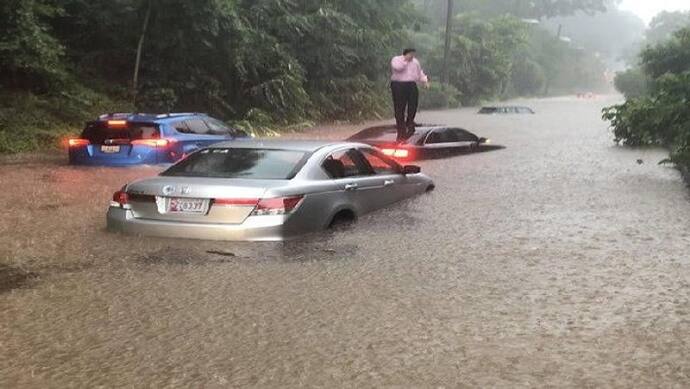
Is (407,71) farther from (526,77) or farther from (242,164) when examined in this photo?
(526,77)

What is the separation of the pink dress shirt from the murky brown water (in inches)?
Answer: 167

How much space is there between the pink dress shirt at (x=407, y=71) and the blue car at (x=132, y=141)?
151 inches

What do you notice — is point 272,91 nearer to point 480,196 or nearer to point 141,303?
point 480,196

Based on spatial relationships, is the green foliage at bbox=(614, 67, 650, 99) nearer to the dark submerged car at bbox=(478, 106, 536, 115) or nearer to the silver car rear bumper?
the dark submerged car at bbox=(478, 106, 536, 115)

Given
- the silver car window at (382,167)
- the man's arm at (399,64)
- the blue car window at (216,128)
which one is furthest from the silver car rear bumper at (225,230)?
the man's arm at (399,64)

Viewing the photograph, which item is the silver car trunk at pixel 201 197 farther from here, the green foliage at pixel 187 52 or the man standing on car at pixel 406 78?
the green foliage at pixel 187 52

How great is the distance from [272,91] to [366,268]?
1998cm

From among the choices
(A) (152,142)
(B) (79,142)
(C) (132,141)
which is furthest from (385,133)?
(B) (79,142)

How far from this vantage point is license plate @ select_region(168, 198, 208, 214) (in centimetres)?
705

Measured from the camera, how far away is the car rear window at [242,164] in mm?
7465

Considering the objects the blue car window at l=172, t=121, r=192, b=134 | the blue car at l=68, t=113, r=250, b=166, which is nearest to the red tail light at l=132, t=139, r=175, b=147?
the blue car at l=68, t=113, r=250, b=166

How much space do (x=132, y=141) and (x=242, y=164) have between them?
17.8 ft

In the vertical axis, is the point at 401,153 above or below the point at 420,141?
below

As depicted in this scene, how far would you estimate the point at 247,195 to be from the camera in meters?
6.98
